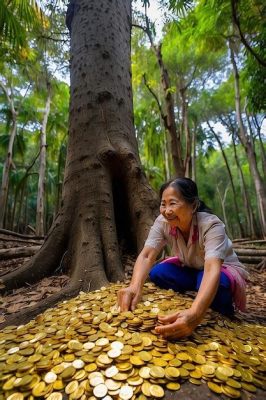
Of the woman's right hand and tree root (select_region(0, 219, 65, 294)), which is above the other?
tree root (select_region(0, 219, 65, 294))

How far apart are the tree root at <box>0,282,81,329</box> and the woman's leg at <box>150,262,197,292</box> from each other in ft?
2.15

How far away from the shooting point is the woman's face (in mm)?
1723

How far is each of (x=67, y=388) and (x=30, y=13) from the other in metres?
5.76

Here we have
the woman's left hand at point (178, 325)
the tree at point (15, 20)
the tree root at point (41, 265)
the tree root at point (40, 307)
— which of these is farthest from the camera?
the tree at point (15, 20)

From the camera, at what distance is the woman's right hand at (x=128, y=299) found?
5.35 ft

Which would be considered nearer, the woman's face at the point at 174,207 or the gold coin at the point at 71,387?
the gold coin at the point at 71,387

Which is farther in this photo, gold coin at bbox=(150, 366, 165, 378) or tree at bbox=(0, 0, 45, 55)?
tree at bbox=(0, 0, 45, 55)

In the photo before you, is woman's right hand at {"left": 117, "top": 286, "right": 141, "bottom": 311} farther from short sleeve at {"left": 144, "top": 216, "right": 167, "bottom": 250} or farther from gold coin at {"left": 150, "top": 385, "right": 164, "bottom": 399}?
gold coin at {"left": 150, "top": 385, "right": 164, "bottom": 399}

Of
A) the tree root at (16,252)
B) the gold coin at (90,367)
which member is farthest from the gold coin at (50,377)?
the tree root at (16,252)

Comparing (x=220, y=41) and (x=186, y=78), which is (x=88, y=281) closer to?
(x=220, y=41)

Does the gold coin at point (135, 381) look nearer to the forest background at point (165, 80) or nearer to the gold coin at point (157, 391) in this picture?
the gold coin at point (157, 391)

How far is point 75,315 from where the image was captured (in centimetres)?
161

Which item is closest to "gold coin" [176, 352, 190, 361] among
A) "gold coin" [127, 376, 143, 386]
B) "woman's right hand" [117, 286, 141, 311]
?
"gold coin" [127, 376, 143, 386]

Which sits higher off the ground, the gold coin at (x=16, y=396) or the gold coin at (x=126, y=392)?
the gold coin at (x=126, y=392)
